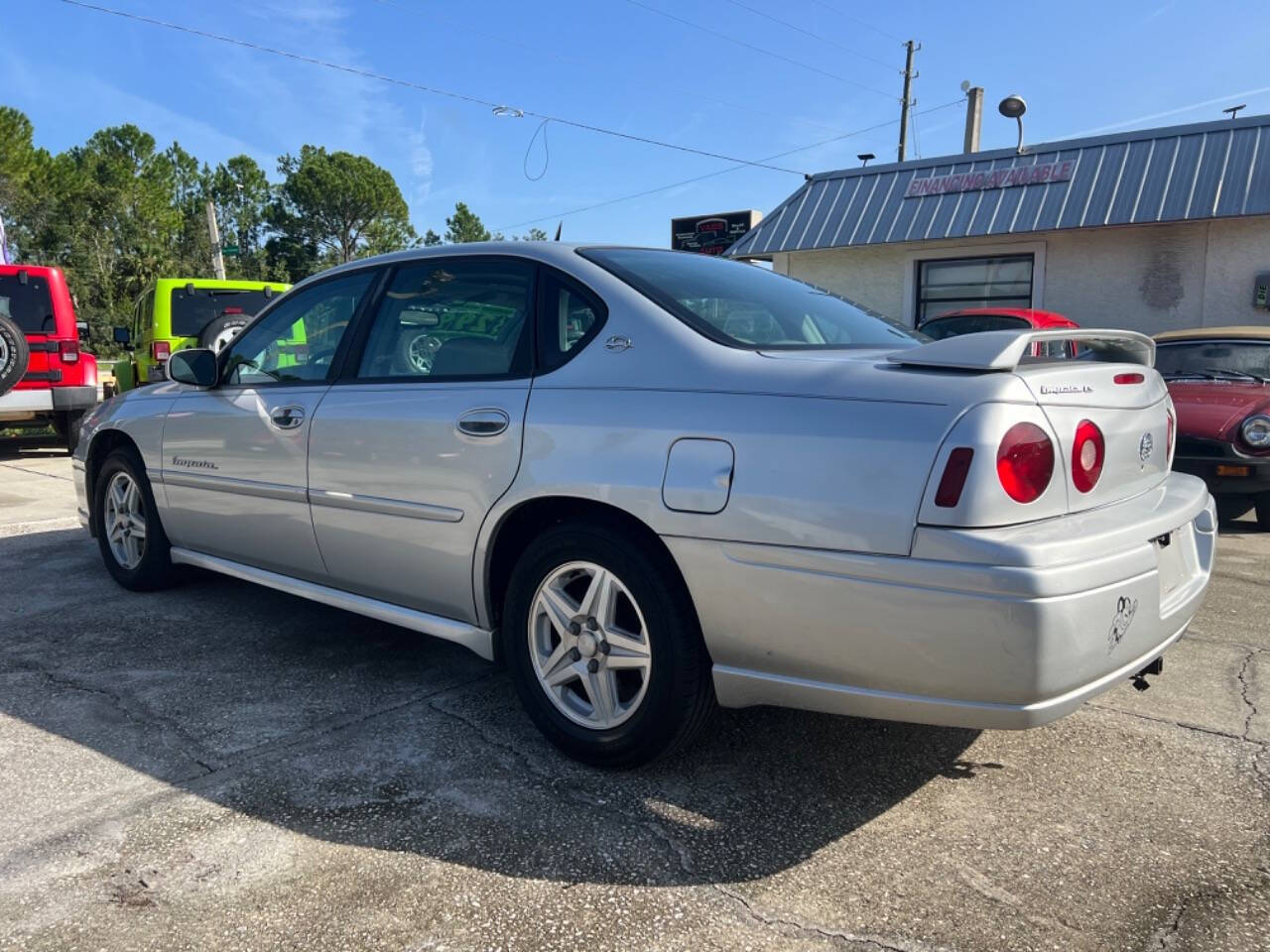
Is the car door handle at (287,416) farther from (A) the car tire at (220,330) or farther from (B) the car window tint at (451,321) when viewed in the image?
(A) the car tire at (220,330)

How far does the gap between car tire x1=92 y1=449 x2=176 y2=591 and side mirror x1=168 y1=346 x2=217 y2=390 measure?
0.64 meters

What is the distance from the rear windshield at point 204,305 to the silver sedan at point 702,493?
7.51 metres

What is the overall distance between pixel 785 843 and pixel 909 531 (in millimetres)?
877

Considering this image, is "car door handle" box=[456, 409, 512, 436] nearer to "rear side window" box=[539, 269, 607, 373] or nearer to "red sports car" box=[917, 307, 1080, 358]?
"rear side window" box=[539, 269, 607, 373]

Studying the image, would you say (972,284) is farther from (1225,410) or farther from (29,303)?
(29,303)

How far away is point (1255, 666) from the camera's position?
365cm

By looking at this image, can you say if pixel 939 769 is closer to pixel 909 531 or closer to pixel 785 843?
pixel 785 843

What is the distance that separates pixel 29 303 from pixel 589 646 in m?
9.63

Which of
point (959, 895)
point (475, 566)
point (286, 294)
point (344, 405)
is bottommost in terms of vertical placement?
point (959, 895)

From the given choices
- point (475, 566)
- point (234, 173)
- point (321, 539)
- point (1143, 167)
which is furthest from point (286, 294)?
point (234, 173)

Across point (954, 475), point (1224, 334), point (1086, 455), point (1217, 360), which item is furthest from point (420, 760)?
point (1224, 334)

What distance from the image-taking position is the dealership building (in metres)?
10.8

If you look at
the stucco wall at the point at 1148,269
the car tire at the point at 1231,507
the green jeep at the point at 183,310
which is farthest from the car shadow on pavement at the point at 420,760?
the stucco wall at the point at 1148,269

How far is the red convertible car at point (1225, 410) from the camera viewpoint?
20.5ft
